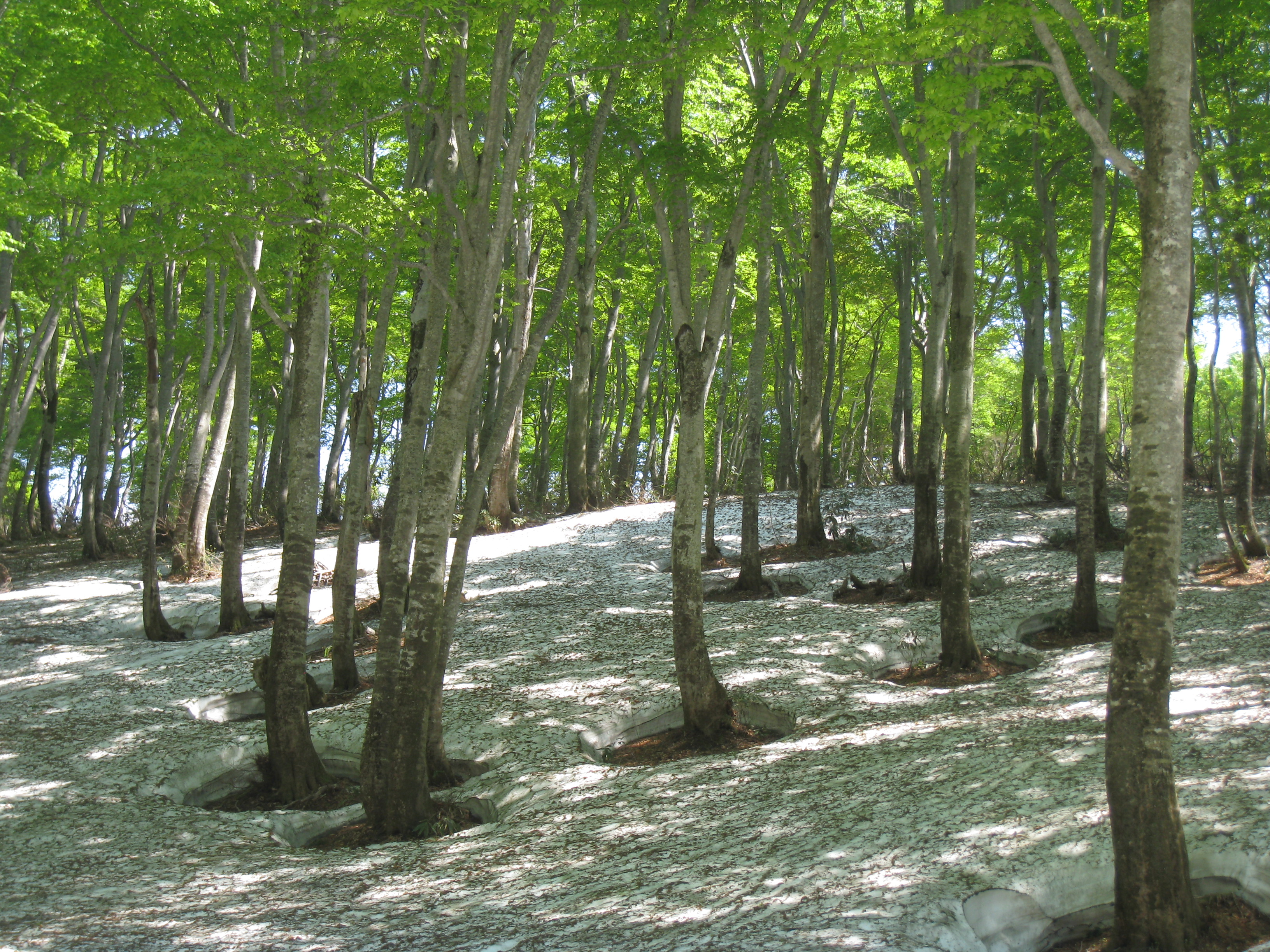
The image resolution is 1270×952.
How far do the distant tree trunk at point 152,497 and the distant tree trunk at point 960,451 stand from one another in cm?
962

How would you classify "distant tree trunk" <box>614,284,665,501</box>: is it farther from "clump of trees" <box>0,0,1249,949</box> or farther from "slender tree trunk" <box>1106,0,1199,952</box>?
"slender tree trunk" <box>1106,0,1199,952</box>

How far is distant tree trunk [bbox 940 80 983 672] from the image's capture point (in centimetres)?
835

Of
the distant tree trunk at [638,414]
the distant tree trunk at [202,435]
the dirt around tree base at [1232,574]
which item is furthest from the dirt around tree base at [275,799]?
the distant tree trunk at [638,414]

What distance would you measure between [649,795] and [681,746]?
1297 millimetres

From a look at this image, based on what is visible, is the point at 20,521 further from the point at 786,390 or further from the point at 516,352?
the point at 786,390

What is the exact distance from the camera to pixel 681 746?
7215 millimetres

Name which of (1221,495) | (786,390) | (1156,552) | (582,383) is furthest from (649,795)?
(786,390)

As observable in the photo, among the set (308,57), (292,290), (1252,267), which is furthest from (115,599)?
(1252,267)

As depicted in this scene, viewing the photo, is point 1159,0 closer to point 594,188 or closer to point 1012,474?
point 594,188

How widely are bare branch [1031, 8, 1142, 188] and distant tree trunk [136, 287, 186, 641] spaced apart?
10511mm

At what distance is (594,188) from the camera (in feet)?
31.2

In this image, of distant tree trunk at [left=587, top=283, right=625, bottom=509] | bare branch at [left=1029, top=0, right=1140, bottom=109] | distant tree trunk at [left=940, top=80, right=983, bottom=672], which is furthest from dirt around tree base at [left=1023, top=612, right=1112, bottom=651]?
distant tree trunk at [left=587, top=283, right=625, bottom=509]

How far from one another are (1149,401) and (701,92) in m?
12.3

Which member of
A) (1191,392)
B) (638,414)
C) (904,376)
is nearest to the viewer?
(1191,392)
